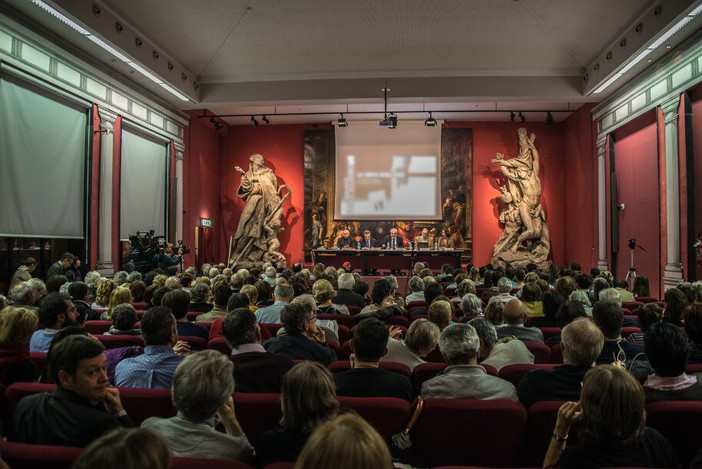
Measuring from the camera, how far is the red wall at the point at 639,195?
9781 millimetres

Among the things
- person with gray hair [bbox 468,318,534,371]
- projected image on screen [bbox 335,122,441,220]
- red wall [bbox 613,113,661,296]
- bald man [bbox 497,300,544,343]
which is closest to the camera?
person with gray hair [bbox 468,318,534,371]

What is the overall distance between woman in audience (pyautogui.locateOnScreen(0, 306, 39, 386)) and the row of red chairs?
0.49m

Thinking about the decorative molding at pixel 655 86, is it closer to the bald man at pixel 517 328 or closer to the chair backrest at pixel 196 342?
the bald man at pixel 517 328

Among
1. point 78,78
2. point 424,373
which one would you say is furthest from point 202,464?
point 78,78

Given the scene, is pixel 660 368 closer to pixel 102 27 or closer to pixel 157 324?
pixel 157 324

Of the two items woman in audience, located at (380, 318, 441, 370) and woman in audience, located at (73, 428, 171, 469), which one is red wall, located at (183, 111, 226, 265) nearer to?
woman in audience, located at (380, 318, 441, 370)

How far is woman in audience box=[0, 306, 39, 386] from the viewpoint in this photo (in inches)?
95.9

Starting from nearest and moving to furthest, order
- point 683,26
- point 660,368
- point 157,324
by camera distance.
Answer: point 660,368, point 157,324, point 683,26

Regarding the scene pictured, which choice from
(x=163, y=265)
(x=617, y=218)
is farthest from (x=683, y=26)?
(x=163, y=265)

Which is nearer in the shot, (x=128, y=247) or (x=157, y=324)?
(x=157, y=324)

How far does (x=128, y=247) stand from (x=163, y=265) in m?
0.89

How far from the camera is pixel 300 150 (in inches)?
615

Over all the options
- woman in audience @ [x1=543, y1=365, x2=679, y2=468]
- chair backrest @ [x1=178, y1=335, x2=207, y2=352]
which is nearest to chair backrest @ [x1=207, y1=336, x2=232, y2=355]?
chair backrest @ [x1=178, y1=335, x2=207, y2=352]

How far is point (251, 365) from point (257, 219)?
1240cm
